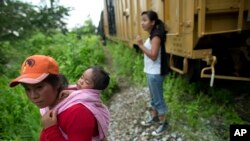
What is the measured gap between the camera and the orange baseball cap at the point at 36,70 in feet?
6.00

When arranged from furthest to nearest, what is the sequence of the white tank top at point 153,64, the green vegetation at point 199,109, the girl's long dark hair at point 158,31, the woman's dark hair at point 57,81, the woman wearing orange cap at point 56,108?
the green vegetation at point 199,109 < the white tank top at point 153,64 < the girl's long dark hair at point 158,31 < the woman's dark hair at point 57,81 < the woman wearing orange cap at point 56,108

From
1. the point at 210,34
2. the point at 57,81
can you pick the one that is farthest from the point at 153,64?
the point at 57,81

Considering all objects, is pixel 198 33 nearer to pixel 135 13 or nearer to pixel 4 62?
pixel 135 13

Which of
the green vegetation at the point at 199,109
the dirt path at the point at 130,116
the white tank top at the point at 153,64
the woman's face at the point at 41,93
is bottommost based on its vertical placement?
the dirt path at the point at 130,116

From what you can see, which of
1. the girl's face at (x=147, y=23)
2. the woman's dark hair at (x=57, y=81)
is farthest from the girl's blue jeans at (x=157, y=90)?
the woman's dark hair at (x=57, y=81)

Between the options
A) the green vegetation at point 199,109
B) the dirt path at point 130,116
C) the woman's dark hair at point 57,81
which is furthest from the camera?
the dirt path at point 130,116

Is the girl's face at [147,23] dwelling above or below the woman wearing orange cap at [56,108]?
above

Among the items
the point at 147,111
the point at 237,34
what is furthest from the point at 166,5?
the point at 147,111

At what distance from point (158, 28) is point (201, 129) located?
5.36ft

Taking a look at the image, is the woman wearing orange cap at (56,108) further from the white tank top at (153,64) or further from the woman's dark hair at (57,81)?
the white tank top at (153,64)

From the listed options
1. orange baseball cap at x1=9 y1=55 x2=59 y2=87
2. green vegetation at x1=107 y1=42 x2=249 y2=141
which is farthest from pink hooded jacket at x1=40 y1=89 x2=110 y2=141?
green vegetation at x1=107 y1=42 x2=249 y2=141

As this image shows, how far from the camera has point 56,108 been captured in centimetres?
187

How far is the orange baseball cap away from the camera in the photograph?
1830mm

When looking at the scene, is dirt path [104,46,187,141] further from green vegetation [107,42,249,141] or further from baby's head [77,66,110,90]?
baby's head [77,66,110,90]
